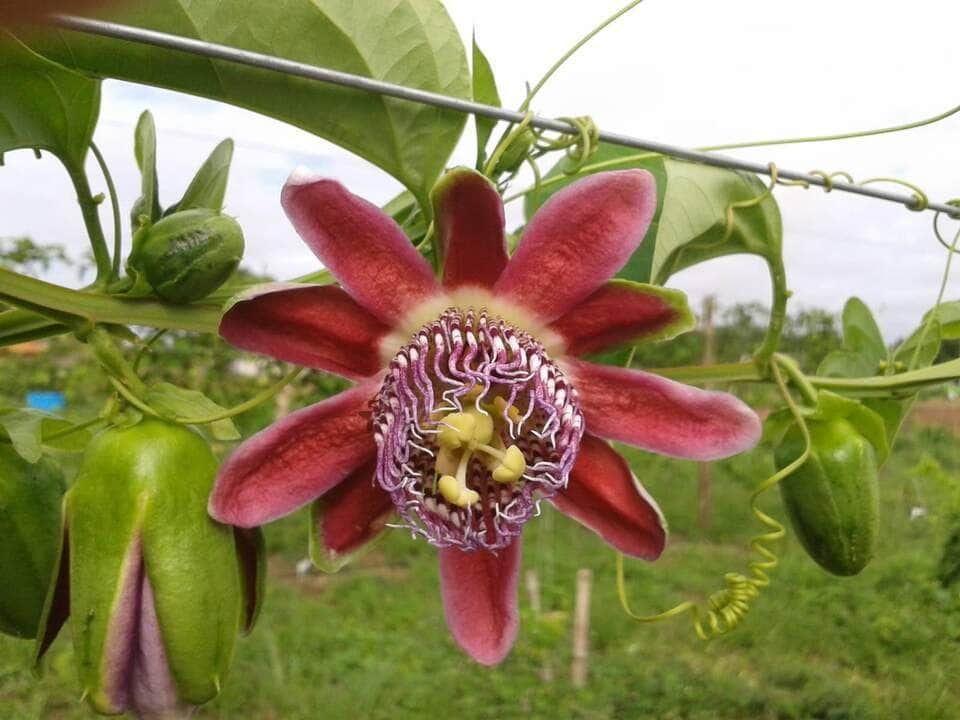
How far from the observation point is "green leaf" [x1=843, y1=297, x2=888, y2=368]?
0.81m

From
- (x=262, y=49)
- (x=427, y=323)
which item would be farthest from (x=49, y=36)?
(x=427, y=323)

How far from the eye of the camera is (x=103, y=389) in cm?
446

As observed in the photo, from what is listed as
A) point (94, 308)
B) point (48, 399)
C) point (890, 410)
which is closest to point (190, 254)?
point (94, 308)

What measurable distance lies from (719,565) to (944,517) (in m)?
1.43

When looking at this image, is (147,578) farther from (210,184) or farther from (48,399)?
(48,399)

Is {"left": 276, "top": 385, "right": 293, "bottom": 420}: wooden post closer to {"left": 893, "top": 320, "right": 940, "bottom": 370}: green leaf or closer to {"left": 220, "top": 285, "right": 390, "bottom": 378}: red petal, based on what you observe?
{"left": 893, "top": 320, "right": 940, "bottom": 370}: green leaf

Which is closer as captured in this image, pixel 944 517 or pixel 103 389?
pixel 944 517

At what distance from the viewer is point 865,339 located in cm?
82

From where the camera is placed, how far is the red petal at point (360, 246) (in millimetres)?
409

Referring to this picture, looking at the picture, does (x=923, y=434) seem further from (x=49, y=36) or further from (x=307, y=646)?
(x=49, y=36)

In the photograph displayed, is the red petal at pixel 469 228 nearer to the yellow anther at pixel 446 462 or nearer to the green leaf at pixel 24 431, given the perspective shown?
the yellow anther at pixel 446 462

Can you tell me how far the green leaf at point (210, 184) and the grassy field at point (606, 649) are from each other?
2.30 meters

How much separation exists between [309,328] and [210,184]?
7.6 inches

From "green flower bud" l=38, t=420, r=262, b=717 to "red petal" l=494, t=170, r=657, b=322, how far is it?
0.18m
